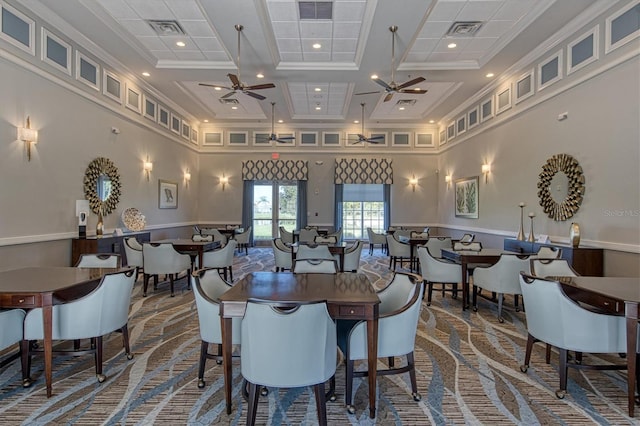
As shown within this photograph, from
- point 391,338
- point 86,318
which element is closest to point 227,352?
point 391,338

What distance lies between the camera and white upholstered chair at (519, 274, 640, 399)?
2541 millimetres

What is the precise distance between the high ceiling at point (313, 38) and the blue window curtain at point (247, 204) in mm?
4205

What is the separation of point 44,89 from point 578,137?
833 centimetres

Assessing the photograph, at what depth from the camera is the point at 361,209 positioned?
40.5ft

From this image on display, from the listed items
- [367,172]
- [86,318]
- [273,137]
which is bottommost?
[86,318]

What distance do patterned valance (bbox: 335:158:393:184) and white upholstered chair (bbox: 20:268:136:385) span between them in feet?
31.6

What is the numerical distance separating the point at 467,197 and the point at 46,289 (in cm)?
923

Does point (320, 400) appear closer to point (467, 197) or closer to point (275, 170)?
point (467, 197)

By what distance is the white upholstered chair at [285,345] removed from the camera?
1.97m

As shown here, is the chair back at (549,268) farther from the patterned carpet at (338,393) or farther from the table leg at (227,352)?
the table leg at (227,352)

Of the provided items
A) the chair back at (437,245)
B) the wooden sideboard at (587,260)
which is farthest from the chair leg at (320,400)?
the chair back at (437,245)

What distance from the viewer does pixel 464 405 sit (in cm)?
260

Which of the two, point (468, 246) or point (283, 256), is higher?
point (468, 246)

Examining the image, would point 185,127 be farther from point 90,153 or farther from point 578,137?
point 578,137
